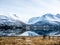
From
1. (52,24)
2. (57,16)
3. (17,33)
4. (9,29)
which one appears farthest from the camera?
(57,16)

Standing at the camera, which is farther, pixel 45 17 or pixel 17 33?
pixel 45 17

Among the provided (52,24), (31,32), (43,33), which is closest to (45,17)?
(52,24)

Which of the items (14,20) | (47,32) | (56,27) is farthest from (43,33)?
(14,20)

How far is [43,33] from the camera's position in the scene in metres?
31.4

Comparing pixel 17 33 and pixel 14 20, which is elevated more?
pixel 14 20

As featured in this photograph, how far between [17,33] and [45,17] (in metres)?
12.6

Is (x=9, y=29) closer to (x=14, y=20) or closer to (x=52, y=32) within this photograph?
(x=14, y=20)

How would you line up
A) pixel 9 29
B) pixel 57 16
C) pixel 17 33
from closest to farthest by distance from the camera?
1. pixel 17 33
2. pixel 9 29
3. pixel 57 16

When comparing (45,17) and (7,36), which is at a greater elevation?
(45,17)

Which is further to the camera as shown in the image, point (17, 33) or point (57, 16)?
point (57, 16)

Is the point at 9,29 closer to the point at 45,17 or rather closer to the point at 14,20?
the point at 14,20

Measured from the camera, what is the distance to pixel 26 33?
2916 centimetres

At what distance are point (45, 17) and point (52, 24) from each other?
573 cm

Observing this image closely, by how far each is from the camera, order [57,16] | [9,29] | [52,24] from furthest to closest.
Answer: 1. [57,16]
2. [52,24]
3. [9,29]
